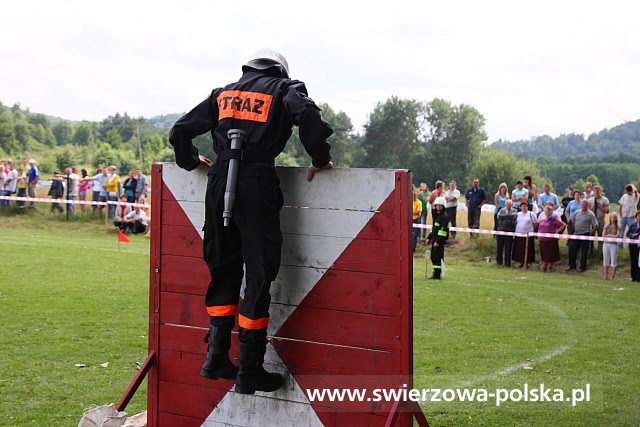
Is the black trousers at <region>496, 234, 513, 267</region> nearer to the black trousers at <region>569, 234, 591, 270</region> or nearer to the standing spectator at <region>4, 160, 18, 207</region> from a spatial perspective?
the black trousers at <region>569, 234, 591, 270</region>

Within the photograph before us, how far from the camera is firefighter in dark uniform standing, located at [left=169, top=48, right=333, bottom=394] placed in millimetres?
4754

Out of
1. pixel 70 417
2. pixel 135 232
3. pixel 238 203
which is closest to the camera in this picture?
pixel 238 203

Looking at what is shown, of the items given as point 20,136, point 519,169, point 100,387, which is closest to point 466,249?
Answer: point 100,387

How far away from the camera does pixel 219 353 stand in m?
4.94

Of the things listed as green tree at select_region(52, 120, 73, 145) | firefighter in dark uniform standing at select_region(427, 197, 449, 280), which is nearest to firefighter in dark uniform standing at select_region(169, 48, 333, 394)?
firefighter in dark uniform standing at select_region(427, 197, 449, 280)

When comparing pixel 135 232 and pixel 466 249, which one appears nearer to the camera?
pixel 466 249

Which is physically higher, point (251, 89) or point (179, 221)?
point (251, 89)

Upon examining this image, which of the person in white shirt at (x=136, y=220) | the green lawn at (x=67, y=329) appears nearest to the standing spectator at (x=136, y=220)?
the person in white shirt at (x=136, y=220)

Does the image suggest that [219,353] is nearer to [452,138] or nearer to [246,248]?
[246,248]

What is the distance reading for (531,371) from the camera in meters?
8.55

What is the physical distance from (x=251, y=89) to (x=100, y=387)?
13.3 ft

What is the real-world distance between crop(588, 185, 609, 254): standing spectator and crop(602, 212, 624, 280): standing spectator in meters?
0.89

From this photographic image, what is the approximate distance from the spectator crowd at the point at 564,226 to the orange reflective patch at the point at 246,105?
49.8 ft

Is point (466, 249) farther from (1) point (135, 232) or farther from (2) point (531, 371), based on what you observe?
(2) point (531, 371)
